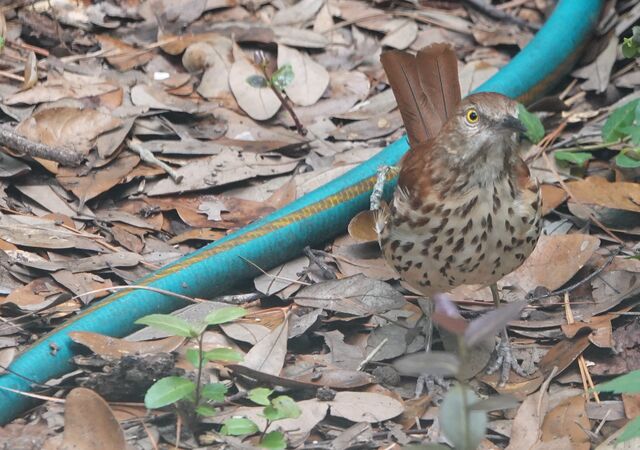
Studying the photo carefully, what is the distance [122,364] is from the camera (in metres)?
3.60

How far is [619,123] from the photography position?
4.89m

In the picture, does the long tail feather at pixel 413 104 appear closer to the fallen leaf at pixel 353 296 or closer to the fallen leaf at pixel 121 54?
the fallen leaf at pixel 353 296

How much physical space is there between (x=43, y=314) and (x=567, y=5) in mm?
3330

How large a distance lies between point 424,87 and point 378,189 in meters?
0.49

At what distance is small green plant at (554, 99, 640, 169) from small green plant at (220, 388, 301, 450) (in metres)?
2.05

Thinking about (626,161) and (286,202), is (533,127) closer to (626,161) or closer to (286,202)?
(626,161)

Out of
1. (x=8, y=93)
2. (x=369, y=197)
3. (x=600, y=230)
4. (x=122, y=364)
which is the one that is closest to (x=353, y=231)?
(x=369, y=197)

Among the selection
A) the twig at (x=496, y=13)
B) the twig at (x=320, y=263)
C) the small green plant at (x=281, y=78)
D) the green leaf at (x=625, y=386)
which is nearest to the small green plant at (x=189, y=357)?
the green leaf at (x=625, y=386)

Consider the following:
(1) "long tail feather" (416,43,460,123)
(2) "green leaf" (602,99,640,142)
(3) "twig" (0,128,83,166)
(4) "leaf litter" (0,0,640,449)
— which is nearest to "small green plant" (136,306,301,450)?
(4) "leaf litter" (0,0,640,449)

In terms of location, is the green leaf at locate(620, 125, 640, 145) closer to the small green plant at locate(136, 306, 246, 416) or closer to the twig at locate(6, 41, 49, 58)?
the small green plant at locate(136, 306, 246, 416)

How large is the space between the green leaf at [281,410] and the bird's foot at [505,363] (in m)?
1.01

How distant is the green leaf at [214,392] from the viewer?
345cm

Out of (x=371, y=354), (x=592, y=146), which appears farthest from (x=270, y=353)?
(x=592, y=146)

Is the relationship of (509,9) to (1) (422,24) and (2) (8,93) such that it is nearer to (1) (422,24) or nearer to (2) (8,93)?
(1) (422,24)
